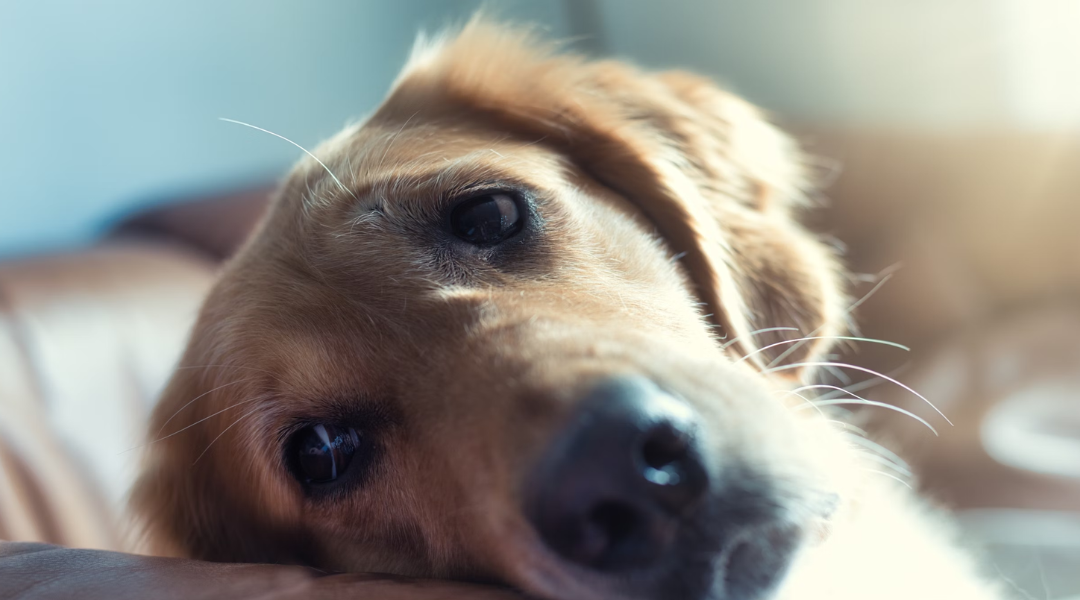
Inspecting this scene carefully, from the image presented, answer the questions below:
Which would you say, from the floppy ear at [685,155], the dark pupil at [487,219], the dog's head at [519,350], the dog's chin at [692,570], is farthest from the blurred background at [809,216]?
the dog's chin at [692,570]

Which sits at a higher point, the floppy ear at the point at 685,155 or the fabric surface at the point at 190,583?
the floppy ear at the point at 685,155

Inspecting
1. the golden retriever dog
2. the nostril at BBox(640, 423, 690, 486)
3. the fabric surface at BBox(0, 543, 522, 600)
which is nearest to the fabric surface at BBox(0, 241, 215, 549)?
the golden retriever dog

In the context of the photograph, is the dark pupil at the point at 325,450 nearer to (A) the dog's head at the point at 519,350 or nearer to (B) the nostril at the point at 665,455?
(A) the dog's head at the point at 519,350

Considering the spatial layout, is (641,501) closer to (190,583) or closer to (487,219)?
(190,583)

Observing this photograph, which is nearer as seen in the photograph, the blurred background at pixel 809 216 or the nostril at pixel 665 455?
the nostril at pixel 665 455

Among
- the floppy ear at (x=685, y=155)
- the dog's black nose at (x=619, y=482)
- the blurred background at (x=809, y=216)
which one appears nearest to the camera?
the dog's black nose at (x=619, y=482)

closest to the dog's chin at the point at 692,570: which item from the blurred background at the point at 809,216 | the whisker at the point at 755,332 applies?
the whisker at the point at 755,332

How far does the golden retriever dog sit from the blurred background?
43cm

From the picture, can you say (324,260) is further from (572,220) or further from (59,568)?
(59,568)

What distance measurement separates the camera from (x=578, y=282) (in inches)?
49.3

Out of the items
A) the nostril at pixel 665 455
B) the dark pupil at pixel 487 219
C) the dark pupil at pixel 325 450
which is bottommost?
the dark pupil at pixel 325 450

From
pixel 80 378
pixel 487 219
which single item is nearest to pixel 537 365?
pixel 487 219

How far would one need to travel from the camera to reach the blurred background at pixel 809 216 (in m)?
2.10

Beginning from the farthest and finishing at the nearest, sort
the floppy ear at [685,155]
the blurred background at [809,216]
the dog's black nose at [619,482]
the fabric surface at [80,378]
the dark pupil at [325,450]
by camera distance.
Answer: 1. the blurred background at [809,216]
2. the fabric surface at [80,378]
3. the floppy ear at [685,155]
4. the dark pupil at [325,450]
5. the dog's black nose at [619,482]
